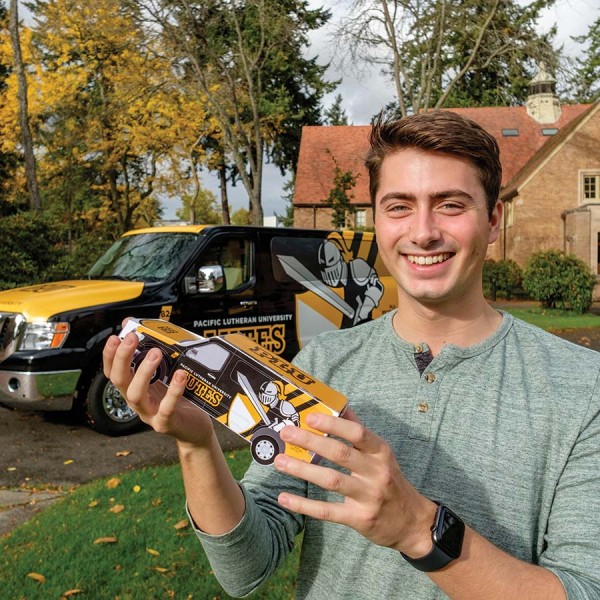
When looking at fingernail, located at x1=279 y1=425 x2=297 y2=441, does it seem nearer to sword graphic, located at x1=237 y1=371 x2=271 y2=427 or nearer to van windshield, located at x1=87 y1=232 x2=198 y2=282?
sword graphic, located at x1=237 y1=371 x2=271 y2=427

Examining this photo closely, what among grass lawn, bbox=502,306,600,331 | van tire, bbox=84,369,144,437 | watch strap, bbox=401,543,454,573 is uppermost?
watch strap, bbox=401,543,454,573

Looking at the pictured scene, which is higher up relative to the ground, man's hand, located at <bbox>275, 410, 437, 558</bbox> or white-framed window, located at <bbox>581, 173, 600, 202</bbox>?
white-framed window, located at <bbox>581, 173, 600, 202</bbox>

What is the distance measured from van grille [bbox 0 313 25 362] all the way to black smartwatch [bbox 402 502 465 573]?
5874 mm

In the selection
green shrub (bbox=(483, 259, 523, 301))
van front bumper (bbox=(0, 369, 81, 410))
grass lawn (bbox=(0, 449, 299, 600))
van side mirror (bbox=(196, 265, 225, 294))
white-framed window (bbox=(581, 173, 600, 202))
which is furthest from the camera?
white-framed window (bbox=(581, 173, 600, 202))

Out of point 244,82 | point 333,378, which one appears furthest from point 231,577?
point 244,82

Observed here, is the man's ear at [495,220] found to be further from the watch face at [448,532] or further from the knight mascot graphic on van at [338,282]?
the knight mascot graphic on van at [338,282]

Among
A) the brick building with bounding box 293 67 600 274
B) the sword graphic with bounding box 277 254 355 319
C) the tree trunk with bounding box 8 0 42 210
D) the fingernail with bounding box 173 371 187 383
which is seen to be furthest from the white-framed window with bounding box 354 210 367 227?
the fingernail with bounding box 173 371 187 383

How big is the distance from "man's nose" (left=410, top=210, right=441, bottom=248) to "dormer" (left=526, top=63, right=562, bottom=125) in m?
40.7

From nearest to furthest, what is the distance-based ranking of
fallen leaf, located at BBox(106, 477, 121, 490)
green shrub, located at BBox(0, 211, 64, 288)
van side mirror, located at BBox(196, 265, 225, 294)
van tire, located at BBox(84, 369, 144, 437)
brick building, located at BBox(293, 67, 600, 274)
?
fallen leaf, located at BBox(106, 477, 121, 490)
van tire, located at BBox(84, 369, 144, 437)
van side mirror, located at BBox(196, 265, 225, 294)
green shrub, located at BBox(0, 211, 64, 288)
brick building, located at BBox(293, 67, 600, 274)

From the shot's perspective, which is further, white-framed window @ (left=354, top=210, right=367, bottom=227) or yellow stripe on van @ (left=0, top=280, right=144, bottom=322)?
white-framed window @ (left=354, top=210, right=367, bottom=227)

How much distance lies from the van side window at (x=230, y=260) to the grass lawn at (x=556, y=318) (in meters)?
10.5

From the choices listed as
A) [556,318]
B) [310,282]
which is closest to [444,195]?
[310,282]

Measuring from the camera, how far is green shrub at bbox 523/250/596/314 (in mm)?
19797

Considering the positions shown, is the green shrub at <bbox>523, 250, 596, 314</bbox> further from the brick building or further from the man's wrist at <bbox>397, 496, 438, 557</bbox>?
the man's wrist at <bbox>397, 496, 438, 557</bbox>
